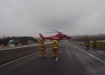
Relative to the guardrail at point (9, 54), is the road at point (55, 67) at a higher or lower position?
lower

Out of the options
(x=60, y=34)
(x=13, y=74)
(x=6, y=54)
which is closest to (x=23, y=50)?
(x=6, y=54)

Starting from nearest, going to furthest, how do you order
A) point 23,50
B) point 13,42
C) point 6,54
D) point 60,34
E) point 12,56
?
1. point 6,54
2. point 12,56
3. point 23,50
4. point 13,42
5. point 60,34

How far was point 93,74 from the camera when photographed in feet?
46.4

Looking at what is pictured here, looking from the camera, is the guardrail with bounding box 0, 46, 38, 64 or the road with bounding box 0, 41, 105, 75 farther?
the guardrail with bounding box 0, 46, 38, 64

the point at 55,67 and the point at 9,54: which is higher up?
the point at 9,54

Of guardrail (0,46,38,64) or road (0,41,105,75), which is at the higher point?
guardrail (0,46,38,64)

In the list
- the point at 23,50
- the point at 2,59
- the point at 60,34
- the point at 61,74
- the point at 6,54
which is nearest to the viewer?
the point at 61,74

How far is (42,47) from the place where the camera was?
95.2 ft

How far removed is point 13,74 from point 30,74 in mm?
873

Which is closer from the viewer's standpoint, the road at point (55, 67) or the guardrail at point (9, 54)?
the road at point (55, 67)

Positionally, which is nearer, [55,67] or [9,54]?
[55,67]

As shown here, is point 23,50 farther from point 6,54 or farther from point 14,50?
point 6,54

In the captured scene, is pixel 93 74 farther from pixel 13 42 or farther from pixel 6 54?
pixel 13 42

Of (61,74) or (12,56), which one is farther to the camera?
(12,56)
